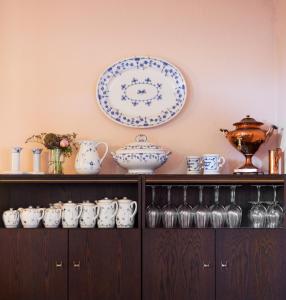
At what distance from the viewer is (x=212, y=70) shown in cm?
286

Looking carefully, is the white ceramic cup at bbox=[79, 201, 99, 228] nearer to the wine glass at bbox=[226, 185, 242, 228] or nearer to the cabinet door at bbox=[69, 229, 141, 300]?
the cabinet door at bbox=[69, 229, 141, 300]

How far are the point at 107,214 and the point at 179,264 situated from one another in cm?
45

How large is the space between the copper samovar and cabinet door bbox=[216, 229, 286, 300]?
0.37 m

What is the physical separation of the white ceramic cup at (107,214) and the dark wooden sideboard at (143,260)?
6cm

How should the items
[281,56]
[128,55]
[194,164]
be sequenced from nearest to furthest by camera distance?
1. [194,164]
2. [281,56]
3. [128,55]

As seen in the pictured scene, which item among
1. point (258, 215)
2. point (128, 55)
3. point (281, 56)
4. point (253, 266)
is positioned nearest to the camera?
point (253, 266)

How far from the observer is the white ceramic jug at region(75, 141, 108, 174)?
Result: 2576mm

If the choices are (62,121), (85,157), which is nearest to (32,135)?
(62,121)

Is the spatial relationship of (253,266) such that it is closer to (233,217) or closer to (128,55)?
(233,217)

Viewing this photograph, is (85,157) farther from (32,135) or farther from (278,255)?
(278,255)

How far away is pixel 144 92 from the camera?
285 cm

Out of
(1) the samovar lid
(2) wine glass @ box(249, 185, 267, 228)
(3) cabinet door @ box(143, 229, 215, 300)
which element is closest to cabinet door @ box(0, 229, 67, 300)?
(3) cabinet door @ box(143, 229, 215, 300)

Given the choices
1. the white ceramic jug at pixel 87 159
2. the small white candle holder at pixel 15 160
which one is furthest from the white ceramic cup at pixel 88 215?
the small white candle holder at pixel 15 160

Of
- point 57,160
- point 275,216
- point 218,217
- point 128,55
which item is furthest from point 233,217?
point 128,55
